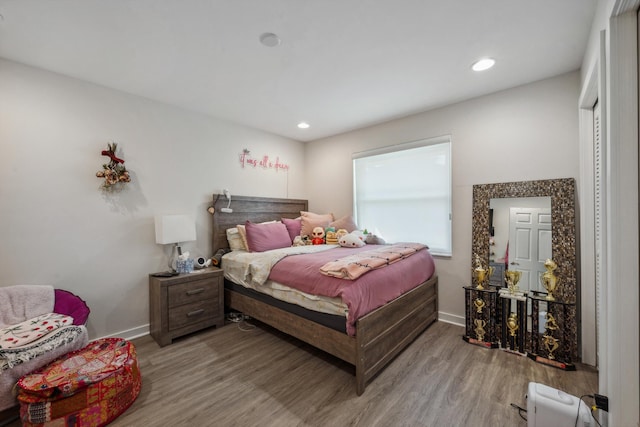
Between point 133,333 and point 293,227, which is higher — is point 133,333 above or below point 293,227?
below

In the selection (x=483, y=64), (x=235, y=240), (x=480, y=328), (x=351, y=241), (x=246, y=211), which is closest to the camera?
(x=483, y=64)

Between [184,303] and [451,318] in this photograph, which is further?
[451,318]

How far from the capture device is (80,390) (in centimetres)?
153

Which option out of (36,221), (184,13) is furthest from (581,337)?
(36,221)

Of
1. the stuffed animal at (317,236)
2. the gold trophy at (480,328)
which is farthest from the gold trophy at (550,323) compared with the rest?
the stuffed animal at (317,236)

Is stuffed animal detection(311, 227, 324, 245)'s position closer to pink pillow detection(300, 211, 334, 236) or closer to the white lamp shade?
pink pillow detection(300, 211, 334, 236)

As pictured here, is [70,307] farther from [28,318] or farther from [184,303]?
[184,303]

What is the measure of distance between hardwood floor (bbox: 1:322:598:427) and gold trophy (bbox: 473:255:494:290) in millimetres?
587

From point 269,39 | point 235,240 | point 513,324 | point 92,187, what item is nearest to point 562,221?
point 513,324

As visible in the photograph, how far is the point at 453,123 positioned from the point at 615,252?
216cm

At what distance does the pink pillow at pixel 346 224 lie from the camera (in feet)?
12.0

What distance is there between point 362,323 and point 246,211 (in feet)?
7.73

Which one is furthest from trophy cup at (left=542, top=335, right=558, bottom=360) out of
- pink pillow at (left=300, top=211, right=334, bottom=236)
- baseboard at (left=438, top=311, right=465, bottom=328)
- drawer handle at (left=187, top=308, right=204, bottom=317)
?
drawer handle at (left=187, top=308, right=204, bottom=317)

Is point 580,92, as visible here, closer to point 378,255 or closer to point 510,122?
point 510,122
